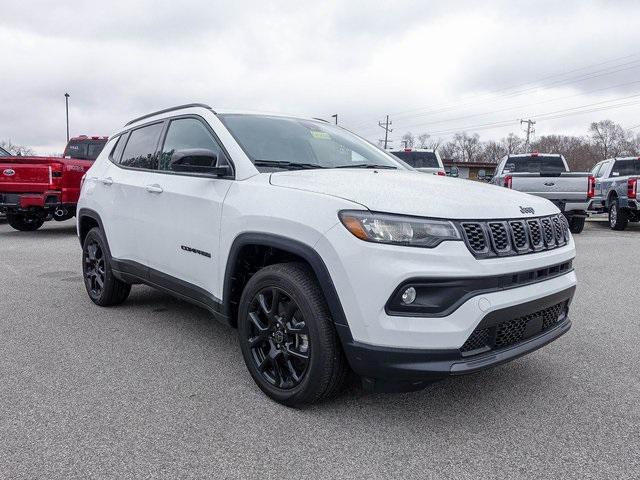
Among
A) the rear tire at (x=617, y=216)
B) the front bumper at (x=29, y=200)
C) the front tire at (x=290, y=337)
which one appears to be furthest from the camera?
the rear tire at (x=617, y=216)

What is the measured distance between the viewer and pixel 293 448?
263cm

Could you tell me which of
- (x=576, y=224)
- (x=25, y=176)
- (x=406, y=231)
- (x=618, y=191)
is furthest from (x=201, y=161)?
(x=618, y=191)

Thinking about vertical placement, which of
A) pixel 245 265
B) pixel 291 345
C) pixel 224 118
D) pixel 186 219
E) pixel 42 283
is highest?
pixel 224 118

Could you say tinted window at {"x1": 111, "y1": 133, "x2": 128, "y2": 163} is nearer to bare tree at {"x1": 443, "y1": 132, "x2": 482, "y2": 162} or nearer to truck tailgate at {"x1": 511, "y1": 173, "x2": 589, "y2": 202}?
truck tailgate at {"x1": 511, "y1": 173, "x2": 589, "y2": 202}

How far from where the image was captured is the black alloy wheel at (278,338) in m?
2.96

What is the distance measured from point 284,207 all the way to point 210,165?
2.58ft

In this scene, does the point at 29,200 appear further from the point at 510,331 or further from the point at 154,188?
the point at 510,331

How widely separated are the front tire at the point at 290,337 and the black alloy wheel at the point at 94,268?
2552 millimetres

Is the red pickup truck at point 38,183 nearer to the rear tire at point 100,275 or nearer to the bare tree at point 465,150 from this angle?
the rear tire at point 100,275

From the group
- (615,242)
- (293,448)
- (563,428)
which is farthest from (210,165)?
(615,242)

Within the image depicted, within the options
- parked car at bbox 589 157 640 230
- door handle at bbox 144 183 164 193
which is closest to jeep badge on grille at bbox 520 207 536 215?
door handle at bbox 144 183 164 193

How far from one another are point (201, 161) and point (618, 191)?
1308 cm

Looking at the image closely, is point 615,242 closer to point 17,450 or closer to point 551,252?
point 551,252

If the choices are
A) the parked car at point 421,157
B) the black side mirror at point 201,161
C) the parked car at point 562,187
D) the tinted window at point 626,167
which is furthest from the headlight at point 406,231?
the tinted window at point 626,167
